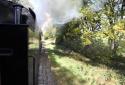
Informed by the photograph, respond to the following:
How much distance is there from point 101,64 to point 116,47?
5.89 feet

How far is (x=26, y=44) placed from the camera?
268 cm

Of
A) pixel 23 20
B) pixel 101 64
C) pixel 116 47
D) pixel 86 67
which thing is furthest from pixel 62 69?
pixel 23 20

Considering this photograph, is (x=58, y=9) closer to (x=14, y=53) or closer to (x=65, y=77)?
(x=65, y=77)

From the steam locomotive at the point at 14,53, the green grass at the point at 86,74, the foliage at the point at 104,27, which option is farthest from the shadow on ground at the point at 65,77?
the steam locomotive at the point at 14,53

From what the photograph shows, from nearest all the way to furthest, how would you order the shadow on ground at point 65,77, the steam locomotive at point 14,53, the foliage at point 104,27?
the steam locomotive at point 14,53
the shadow on ground at point 65,77
the foliage at point 104,27

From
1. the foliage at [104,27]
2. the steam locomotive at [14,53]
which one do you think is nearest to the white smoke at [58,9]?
the foliage at [104,27]

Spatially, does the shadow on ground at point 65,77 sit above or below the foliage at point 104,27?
below

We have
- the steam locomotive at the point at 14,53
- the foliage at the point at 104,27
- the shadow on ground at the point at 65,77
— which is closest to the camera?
the steam locomotive at the point at 14,53

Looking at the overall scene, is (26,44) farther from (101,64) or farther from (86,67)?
(101,64)

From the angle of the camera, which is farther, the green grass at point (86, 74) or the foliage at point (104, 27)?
the foliage at point (104, 27)

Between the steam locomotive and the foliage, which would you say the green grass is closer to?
the foliage

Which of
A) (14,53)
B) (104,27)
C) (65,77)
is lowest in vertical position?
(65,77)

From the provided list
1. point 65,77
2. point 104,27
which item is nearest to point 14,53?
point 65,77

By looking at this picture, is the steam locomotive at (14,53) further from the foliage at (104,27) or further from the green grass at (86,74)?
the foliage at (104,27)
